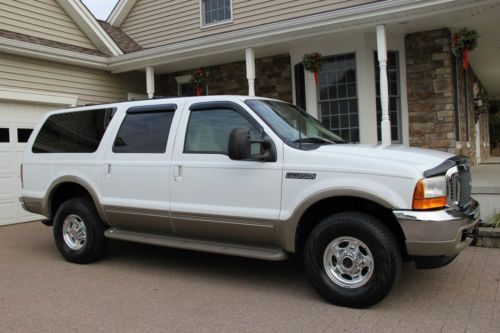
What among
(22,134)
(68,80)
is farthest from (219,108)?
(68,80)

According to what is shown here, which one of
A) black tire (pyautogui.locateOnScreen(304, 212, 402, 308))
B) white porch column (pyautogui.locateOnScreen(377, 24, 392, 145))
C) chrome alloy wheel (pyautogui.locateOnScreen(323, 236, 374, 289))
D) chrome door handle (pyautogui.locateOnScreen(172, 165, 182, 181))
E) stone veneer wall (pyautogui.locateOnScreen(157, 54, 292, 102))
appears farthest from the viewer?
stone veneer wall (pyautogui.locateOnScreen(157, 54, 292, 102))

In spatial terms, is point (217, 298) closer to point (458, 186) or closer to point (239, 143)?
point (239, 143)

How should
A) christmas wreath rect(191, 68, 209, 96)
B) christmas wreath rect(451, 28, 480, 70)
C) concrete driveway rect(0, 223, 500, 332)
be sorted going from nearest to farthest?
concrete driveway rect(0, 223, 500, 332), christmas wreath rect(451, 28, 480, 70), christmas wreath rect(191, 68, 209, 96)

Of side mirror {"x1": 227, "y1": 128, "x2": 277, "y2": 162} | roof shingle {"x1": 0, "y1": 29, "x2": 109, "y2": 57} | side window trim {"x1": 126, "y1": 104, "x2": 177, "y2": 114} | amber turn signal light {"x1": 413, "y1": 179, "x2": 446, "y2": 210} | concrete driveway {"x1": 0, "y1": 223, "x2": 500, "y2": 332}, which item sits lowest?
concrete driveway {"x1": 0, "y1": 223, "x2": 500, "y2": 332}

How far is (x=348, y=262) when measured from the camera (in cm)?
432

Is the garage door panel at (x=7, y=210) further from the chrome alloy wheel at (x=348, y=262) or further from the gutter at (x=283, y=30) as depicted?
the chrome alloy wheel at (x=348, y=262)

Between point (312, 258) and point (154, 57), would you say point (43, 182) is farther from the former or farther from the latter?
point (154, 57)

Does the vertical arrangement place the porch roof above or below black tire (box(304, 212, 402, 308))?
above

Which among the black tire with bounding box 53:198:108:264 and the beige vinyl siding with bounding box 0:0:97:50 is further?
the beige vinyl siding with bounding box 0:0:97:50

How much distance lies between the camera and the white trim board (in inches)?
384

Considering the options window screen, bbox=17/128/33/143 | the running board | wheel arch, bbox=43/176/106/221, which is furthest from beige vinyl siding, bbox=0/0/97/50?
the running board

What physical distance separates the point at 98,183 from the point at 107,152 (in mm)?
397

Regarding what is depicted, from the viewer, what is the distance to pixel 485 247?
6.54 meters

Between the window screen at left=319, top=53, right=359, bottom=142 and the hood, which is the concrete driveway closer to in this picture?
the hood
